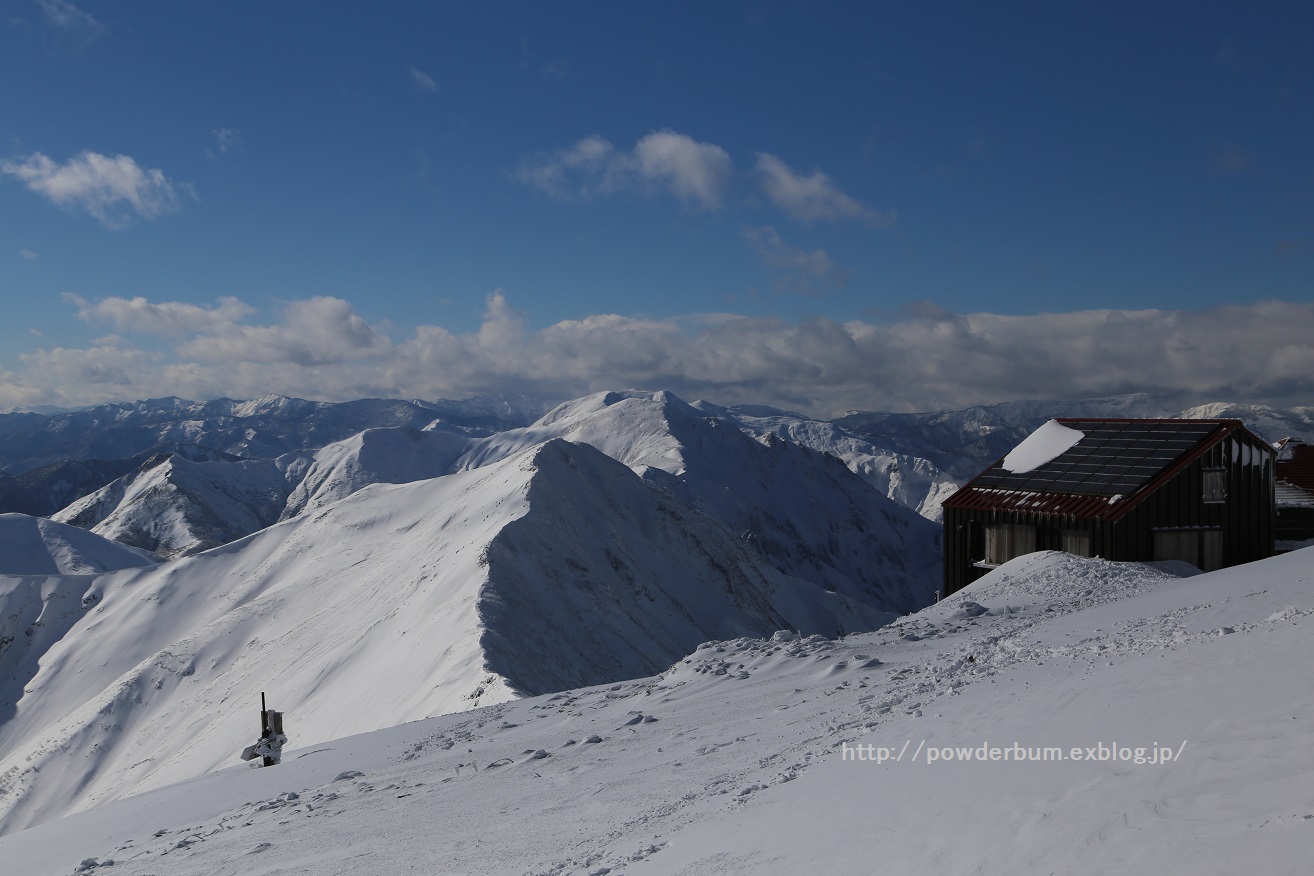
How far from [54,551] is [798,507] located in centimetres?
11603

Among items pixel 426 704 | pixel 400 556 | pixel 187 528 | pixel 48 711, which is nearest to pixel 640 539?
pixel 400 556

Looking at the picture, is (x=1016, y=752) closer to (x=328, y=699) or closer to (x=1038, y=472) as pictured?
(x=1038, y=472)

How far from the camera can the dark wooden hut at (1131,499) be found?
74.1 feet

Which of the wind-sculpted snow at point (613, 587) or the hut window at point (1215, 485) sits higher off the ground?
the hut window at point (1215, 485)

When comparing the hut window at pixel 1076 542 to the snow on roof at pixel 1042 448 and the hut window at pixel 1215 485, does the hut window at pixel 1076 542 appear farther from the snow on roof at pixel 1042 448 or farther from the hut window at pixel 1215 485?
the hut window at pixel 1215 485

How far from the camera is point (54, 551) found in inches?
3927

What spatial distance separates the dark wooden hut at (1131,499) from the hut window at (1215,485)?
0.09 ft

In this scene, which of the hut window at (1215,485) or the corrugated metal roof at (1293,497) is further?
the corrugated metal roof at (1293,497)

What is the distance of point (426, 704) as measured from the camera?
23797mm

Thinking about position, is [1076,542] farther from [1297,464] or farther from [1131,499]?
[1297,464]

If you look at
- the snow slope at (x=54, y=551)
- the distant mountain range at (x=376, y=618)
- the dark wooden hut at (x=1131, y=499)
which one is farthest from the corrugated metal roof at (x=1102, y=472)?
the snow slope at (x=54, y=551)

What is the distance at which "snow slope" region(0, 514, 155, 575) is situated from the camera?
316ft

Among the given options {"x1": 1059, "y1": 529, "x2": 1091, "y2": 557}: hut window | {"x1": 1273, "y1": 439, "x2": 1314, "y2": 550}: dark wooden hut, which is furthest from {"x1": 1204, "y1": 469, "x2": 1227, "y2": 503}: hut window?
{"x1": 1273, "y1": 439, "x2": 1314, "y2": 550}: dark wooden hut

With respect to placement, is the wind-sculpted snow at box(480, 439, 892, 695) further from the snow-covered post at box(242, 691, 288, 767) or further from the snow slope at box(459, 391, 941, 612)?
the snow slope at box(459, 391, 941, 612)
